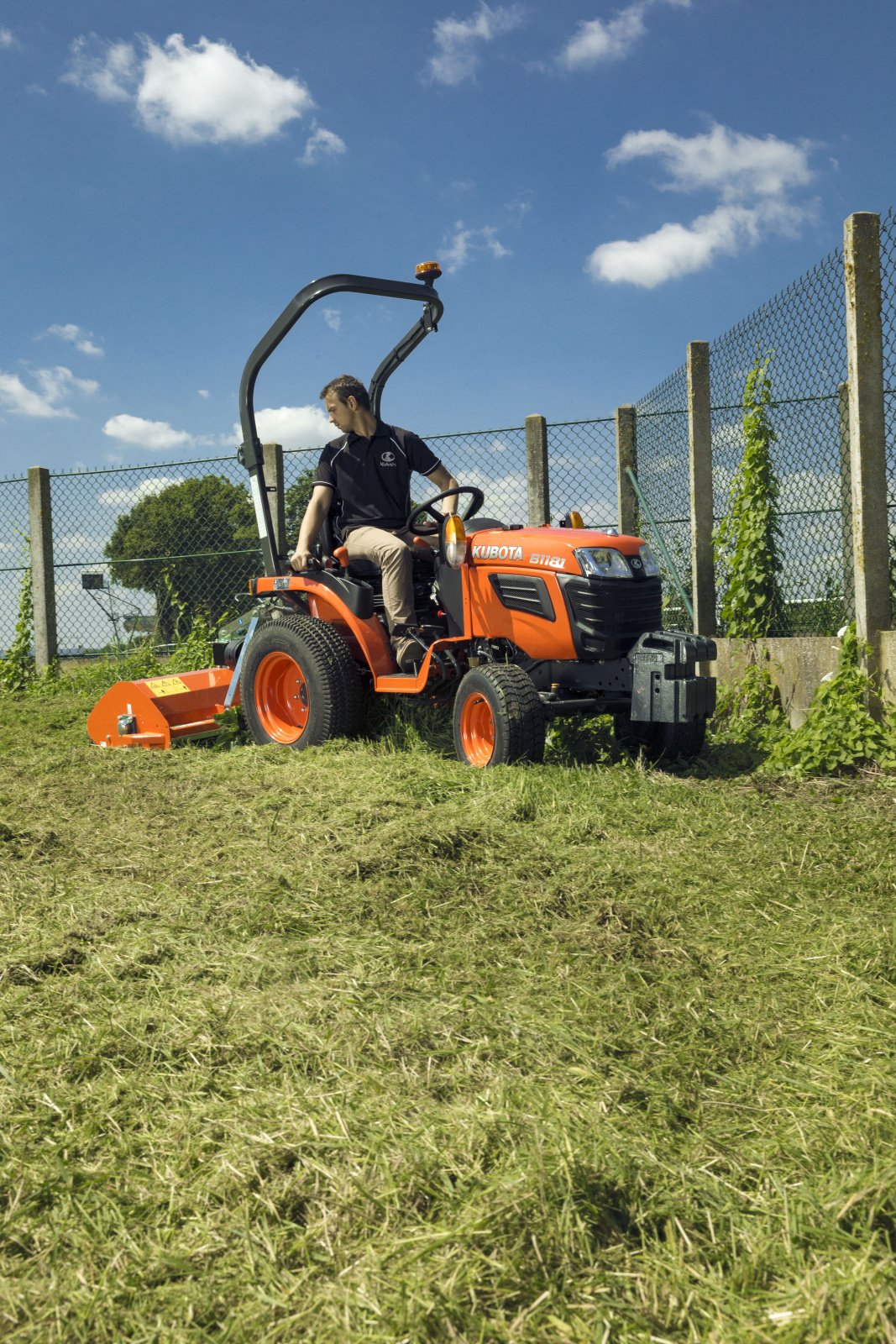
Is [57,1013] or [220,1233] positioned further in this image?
[57,1013]

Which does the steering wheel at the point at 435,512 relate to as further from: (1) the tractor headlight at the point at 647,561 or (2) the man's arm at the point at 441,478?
(1) the tractor headlight at the point at 647,561

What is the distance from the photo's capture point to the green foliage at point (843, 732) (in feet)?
17.7

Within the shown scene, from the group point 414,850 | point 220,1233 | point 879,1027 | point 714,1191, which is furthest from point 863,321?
point 220,1233

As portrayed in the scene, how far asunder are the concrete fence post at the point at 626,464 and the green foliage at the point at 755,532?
132 cm

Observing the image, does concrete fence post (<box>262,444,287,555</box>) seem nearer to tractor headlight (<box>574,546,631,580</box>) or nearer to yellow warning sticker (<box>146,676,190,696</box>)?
yellow warning sticker (<box>146,676,190,696</box>)

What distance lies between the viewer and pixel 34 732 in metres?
8.04

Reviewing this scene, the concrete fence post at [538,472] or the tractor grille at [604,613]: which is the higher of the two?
the concrete fence post at [538,472]

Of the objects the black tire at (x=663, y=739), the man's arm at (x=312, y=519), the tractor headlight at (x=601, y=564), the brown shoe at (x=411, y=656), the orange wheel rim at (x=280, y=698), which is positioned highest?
the man's arm at (x=312, y=519)

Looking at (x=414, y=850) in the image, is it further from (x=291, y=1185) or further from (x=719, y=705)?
(x=719, y=705)

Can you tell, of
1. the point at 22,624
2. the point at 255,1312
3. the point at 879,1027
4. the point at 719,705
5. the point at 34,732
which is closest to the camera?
the point at 255,1312

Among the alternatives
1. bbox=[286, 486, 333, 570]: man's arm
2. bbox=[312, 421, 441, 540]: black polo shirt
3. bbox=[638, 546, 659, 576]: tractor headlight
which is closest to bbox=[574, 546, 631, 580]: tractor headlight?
bbox=[638, 546, 659, 576]: tractor headlight

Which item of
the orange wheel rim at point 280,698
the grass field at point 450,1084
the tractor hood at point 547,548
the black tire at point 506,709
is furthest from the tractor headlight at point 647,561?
the orange wheel rim at point 280,698

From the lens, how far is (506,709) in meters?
4.92

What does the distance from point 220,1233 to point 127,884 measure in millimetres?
2024
